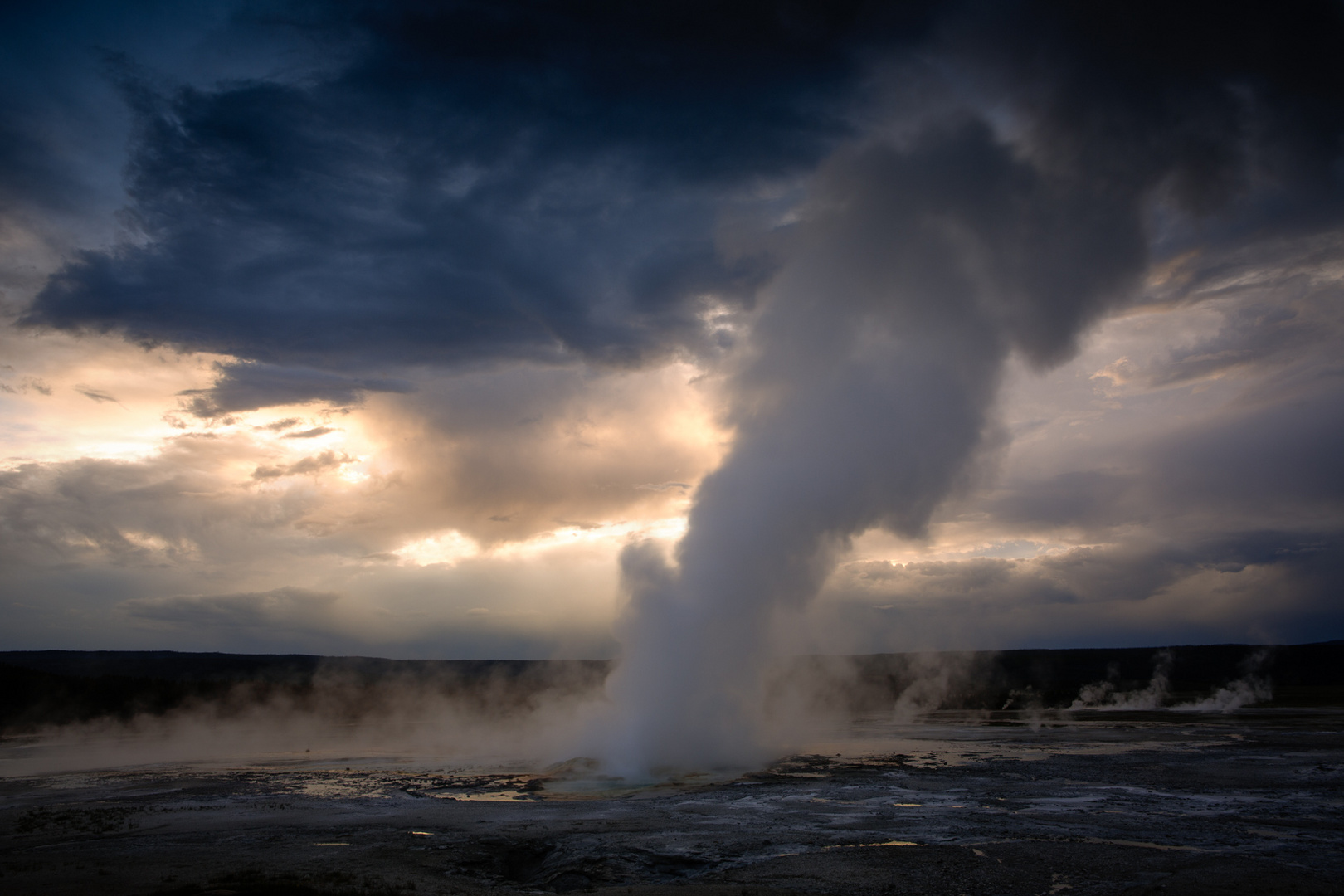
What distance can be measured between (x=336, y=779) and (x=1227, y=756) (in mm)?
36383

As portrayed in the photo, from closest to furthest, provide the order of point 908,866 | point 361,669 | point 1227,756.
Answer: point 908,866
point 1227,756
point 361,669

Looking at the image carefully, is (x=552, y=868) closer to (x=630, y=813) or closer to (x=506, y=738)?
(x=630, y=813)

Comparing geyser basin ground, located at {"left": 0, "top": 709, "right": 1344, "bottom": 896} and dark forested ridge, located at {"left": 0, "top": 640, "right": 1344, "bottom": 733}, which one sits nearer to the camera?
geyser basin ground, located at {"left": 0, "top": 709, "right": 1344, "bottom": 896}

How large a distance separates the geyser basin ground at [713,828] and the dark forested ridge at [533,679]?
2255 cm

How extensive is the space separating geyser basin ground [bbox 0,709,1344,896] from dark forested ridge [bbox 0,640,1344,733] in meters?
22.5

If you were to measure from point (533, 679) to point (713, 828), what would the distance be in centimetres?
11323

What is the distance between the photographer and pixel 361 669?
16162cm

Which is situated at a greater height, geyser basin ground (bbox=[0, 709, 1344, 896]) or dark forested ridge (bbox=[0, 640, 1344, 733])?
geyser basin ground (bbox=[0, 709, 1344, 896])

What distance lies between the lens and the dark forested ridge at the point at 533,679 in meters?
64.8

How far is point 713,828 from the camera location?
19.3 meters

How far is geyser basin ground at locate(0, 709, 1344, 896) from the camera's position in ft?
48.0

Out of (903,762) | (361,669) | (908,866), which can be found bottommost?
(361,669)

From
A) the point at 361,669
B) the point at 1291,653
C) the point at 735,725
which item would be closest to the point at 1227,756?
the point at 735,725

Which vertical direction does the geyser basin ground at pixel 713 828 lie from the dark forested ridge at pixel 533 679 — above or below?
above
